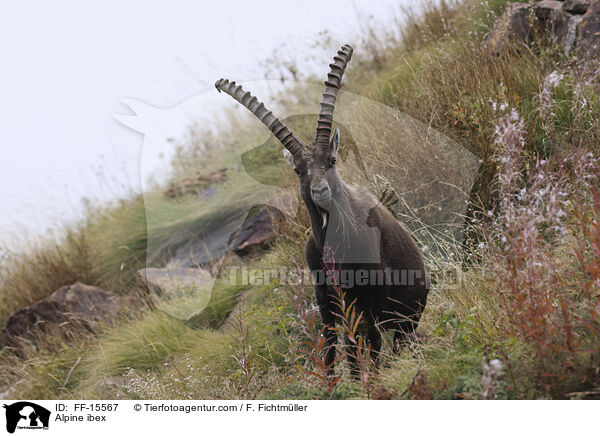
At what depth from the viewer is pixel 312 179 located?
3877 millimetres

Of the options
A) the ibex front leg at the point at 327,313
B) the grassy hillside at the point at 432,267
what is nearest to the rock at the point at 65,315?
the grassy hillside at the point at 432,267

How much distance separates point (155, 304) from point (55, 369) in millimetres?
1512

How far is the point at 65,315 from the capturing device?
8336 millimetres

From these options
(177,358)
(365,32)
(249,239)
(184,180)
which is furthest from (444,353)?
(365,32)

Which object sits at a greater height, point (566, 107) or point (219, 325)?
point (566, 107)

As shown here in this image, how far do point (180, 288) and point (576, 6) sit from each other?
5996 millimetres

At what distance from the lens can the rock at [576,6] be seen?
6.86 metres

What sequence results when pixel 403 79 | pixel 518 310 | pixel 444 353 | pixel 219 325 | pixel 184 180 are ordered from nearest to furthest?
pixel 518 310
pixel 444 353
pixel 219 325
pixel 403 79
pixel 184 180

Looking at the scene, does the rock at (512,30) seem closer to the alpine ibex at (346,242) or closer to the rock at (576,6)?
the rock at (576,6)

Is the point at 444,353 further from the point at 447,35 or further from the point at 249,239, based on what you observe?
the point at 447,35

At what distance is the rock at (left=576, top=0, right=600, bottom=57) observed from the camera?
6.37 metres

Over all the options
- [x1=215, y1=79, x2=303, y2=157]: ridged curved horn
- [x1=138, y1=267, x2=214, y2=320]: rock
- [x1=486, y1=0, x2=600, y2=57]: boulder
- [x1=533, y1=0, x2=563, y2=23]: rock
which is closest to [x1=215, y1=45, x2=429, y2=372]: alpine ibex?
[x1=215, y1=79, x2=303, y2=157]: ridged curved horn
